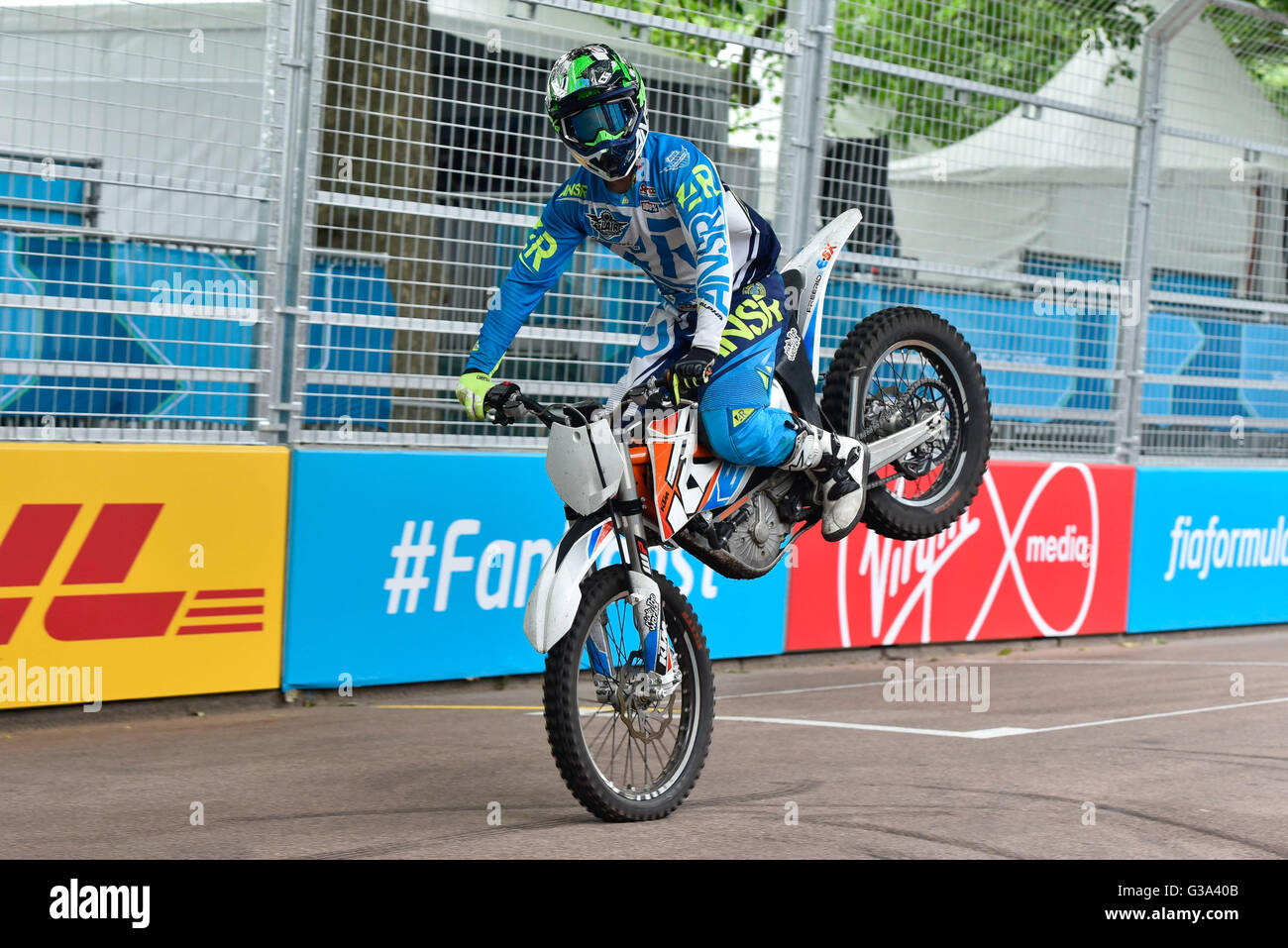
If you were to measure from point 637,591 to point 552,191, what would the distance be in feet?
11.9

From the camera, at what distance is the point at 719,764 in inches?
238

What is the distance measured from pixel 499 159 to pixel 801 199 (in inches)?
79.2

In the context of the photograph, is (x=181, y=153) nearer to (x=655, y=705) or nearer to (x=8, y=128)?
(x=8, y=128)

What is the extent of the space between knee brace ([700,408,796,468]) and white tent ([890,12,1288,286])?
434 centimetres

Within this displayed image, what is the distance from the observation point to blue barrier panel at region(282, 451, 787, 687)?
23.4 feet

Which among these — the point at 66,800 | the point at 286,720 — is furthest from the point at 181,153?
the point at 66,800

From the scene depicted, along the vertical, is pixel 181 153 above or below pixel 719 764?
above

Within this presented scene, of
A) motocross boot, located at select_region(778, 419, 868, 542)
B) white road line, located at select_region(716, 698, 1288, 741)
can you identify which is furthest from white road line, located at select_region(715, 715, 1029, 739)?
motocross boot, located at select_region(778, 419, 868, 542)

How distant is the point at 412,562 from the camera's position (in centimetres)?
744

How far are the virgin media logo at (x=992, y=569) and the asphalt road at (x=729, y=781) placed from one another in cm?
118

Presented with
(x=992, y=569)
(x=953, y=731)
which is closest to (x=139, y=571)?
(x=953, y=731)

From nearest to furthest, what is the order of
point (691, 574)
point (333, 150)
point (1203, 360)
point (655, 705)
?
Result: point (655, 705) < point (333, 150) < point (691, 574) < point (1203, 360)

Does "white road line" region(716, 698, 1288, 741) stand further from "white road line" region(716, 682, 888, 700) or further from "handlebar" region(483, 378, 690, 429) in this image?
"handlebar" region(483, 378, 690, 429)

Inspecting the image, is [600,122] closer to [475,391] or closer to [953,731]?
[475,391]
